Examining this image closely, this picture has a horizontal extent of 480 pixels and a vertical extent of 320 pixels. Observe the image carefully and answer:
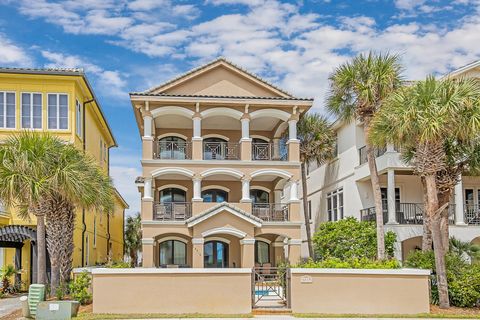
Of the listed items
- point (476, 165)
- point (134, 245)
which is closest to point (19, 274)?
point (476, 165)

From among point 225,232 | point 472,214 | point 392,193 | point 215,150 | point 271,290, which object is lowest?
point 271,290

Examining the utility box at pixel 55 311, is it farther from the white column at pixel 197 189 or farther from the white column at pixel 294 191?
the white column at pixel 294 191

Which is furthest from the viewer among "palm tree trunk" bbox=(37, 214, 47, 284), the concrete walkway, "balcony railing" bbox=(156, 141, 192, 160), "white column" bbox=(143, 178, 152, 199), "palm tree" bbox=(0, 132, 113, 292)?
"balcony railing" bbox=(156, 141, 192, 160)

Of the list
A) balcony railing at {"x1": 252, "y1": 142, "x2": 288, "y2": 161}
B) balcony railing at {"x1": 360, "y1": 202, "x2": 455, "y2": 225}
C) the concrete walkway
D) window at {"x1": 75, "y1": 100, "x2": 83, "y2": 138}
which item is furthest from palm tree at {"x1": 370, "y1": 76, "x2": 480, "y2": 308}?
window at {"x1": 75, "y1": 100, "x2": 83, "y2": 138}

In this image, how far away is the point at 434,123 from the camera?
843 inches

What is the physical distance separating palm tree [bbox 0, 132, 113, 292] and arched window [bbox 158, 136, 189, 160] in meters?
10.8

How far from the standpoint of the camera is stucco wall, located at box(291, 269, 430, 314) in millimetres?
20594

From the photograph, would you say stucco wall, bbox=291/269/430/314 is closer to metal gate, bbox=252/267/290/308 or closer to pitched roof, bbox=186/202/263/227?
metal gate, bbox=252/267/290/308

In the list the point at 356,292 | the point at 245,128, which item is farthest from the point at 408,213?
the point at 356,292

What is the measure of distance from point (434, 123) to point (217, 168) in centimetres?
1400

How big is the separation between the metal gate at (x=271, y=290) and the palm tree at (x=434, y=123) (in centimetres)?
552

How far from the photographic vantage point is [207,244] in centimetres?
3509

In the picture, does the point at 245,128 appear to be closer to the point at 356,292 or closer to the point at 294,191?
the point at 294,191

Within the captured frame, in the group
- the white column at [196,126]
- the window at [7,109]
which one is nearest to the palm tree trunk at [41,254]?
the window at [7,109]
